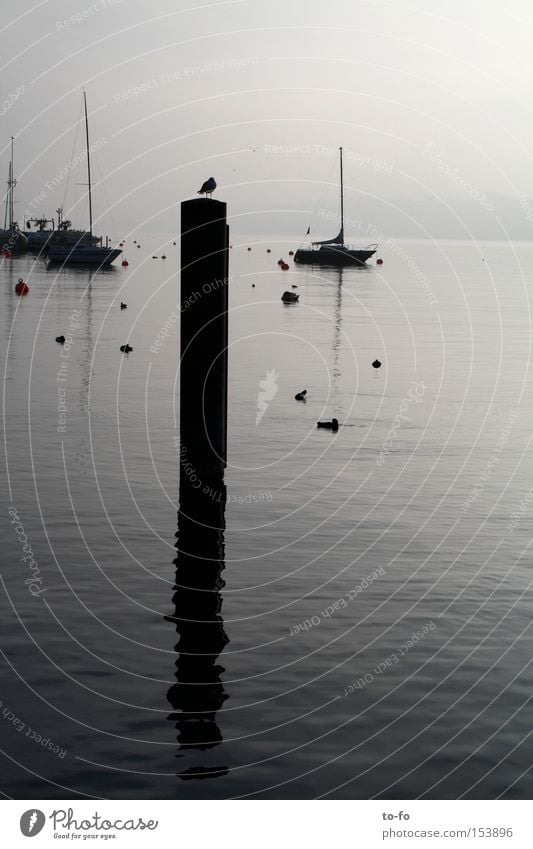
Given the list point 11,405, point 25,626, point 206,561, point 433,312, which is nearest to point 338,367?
point 11,405

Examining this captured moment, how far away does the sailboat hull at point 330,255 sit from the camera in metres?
165

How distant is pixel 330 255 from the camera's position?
168000 millimetres

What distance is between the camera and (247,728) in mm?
10562

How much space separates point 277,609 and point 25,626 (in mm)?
3058

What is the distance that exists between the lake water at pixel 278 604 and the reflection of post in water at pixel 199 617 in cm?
5

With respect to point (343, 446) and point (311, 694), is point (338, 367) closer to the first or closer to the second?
point (343, 446)

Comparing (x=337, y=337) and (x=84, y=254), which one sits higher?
(x=84, y=254)

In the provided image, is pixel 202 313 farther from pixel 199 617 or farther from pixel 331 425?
pixel 331 425

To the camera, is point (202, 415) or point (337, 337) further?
point (337, 337)

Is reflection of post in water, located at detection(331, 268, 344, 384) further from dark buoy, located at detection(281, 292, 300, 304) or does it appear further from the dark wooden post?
the dark wooden post

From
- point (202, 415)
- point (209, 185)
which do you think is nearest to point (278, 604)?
point (202, 415)

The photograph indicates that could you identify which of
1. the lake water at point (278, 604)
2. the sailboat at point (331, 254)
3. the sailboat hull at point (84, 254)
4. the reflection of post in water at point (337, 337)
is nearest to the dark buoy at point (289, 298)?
the reflection of post in water at point (337, 337)

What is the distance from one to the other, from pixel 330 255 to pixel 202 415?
15335 centimetres

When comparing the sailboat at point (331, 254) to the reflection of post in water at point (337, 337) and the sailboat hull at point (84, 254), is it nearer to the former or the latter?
the sailboat hull at point (84, 254)
